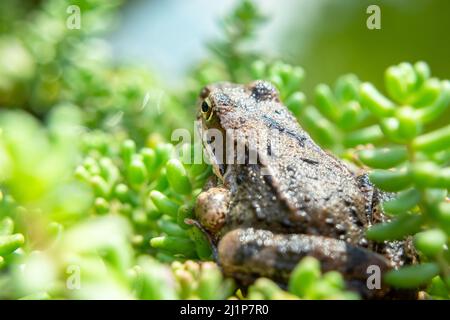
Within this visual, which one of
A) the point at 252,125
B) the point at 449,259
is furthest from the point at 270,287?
the point at 252,125

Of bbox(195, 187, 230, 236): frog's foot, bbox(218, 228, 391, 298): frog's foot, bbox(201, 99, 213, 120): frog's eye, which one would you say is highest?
bbox(201, 99, 213, 120): frog's eye

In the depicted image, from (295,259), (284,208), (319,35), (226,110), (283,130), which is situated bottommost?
(295,259)

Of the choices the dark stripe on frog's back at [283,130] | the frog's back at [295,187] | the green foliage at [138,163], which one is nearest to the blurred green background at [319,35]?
the green foliage at [138,163]

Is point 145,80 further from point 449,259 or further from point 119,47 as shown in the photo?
point 449,259

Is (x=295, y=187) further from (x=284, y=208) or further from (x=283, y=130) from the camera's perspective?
(x=283, y=130)

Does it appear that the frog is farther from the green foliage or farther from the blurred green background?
the blurred green background

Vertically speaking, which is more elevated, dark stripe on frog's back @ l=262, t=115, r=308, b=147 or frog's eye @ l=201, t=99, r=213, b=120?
frog's eye @ l=201, t=99, r=213, b=120

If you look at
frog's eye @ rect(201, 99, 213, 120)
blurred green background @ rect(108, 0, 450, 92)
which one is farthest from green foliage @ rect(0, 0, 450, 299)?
blurred green background @ rect(108, 0, 450, 92)

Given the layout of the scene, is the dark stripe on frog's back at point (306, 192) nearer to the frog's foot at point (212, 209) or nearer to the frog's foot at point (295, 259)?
the frog's foot at point (295, 259)

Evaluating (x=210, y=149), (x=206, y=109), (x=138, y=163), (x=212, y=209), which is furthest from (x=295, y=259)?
(x=206, y=109)
